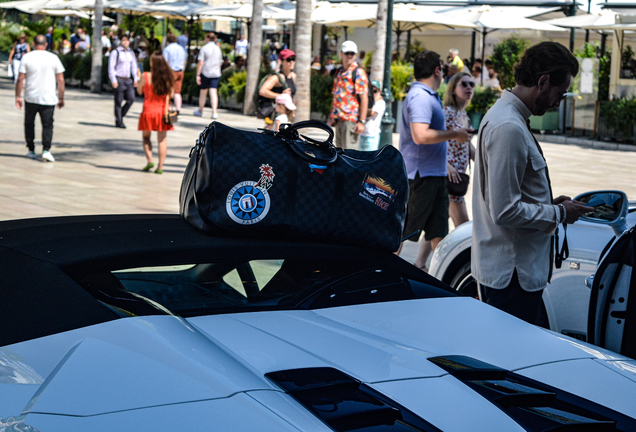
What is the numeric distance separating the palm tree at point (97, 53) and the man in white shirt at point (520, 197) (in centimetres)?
2456

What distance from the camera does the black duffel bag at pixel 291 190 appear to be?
2.55 m

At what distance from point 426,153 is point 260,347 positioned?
442 centimetres

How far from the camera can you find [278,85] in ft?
37.6

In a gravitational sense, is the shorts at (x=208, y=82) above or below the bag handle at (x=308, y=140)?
above

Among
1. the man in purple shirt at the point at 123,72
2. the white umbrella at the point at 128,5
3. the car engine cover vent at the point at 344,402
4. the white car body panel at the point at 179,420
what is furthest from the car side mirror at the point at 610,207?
the white umbrella at the point at 128,5

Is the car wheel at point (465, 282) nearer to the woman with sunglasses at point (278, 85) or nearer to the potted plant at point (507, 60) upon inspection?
the woman with sunglasses at point (278, 85)

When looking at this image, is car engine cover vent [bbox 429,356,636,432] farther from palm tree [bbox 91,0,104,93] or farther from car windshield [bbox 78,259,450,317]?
palm tree [bbox 91,0,104,93]

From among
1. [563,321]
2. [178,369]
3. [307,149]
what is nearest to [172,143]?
[563,321]

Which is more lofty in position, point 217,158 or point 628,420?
point 217,158

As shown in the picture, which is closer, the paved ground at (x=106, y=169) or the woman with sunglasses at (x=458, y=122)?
the woman with sunglasses at (x=458, y=122)

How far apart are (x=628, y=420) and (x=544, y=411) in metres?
0.24

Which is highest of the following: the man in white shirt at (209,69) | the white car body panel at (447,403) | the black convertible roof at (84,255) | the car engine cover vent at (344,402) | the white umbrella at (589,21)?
the white umbrella at (589,21)

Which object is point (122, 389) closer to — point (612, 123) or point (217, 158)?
point (217, 158)

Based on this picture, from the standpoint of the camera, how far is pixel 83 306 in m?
2.04
